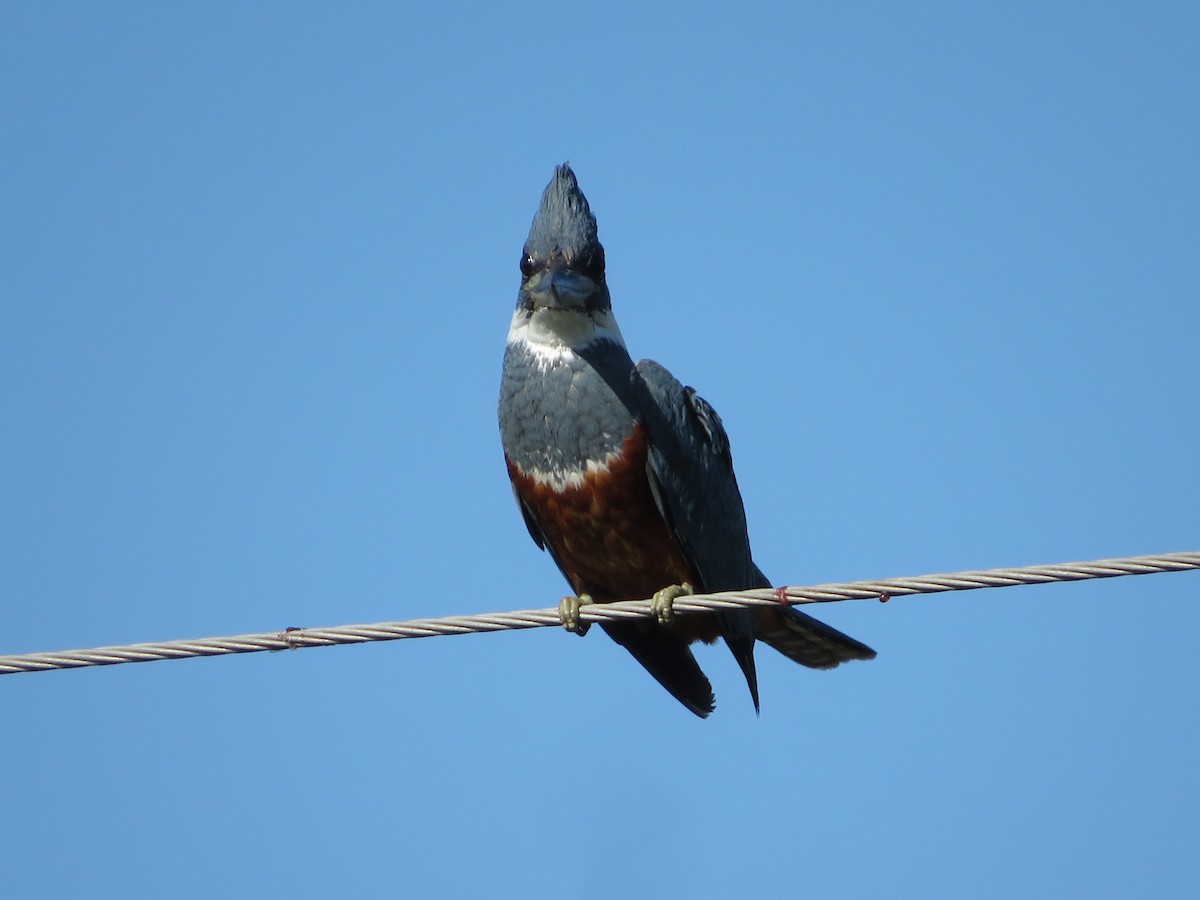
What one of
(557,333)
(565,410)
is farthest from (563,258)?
(565,410)

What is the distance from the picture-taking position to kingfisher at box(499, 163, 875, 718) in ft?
20.0

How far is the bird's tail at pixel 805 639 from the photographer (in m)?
6.80

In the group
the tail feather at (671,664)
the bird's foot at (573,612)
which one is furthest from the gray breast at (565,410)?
→ the tail feather at (671,664)

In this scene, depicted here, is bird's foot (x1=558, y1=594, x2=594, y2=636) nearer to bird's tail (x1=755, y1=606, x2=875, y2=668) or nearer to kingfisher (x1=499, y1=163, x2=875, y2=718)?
kingfisher (x1=499, y1=163, x2=875, y2=718)

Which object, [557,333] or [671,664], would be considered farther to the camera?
[671,664]

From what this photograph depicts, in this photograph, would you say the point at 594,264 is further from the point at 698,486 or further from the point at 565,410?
the point at 698,486

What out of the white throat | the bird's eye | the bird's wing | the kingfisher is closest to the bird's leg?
the kingfisher

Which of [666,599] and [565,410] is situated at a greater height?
[565,410]

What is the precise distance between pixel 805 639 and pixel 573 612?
185 centimetres

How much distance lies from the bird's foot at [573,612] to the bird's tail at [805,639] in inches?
39.7

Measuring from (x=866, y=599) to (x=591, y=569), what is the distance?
2328mm

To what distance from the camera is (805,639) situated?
6.93 m

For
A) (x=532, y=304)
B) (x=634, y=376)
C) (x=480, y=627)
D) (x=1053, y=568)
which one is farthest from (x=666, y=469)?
(x=1053, y=568)

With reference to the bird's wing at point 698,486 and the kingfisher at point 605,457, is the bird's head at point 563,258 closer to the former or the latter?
the kingfisher at point 605,457
